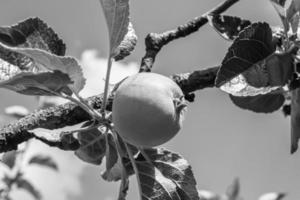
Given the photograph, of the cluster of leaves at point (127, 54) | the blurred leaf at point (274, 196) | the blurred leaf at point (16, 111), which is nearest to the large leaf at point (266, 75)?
the cluster of leaves at point (127, 54)

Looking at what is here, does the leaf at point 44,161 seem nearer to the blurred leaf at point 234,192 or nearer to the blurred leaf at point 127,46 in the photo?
the blurred leaf at point 234,192

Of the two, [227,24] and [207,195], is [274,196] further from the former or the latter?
[227,24]

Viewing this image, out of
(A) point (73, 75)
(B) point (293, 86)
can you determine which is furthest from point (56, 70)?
(B) point (293, 86)

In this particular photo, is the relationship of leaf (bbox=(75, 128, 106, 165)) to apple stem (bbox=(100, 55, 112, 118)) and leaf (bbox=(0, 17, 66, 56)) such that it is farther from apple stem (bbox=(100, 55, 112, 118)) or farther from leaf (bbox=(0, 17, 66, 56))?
leaf (bbox=(0, 17, 66, 56))

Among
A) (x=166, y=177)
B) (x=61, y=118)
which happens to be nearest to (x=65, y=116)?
(x=61, y=118)

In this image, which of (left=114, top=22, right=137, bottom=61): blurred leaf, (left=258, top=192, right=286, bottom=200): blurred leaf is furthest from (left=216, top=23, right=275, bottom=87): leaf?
(left=258, top=192, right=286, bottom=200): blurred leaf

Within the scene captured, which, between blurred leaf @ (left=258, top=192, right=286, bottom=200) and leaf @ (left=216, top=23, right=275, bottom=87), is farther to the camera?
blurred leaf @ (left=258, top=192, right=286, bottom=200)

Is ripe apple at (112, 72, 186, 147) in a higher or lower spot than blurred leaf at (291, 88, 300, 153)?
higher
